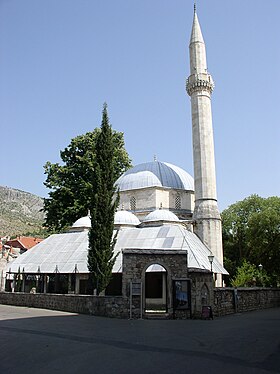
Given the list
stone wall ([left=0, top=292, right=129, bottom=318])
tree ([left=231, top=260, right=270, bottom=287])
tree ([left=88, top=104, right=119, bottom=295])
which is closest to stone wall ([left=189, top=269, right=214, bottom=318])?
stone wall ([left=0, top=292, right=129, bottom=318])

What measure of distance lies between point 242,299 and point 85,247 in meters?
10.8

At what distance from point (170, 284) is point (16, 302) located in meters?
11.0

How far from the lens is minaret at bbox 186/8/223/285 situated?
96.1 ft

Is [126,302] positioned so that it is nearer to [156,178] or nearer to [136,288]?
[136,288]

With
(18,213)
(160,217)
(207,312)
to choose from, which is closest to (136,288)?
(207,312)

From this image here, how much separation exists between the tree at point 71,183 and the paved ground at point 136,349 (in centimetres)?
2271

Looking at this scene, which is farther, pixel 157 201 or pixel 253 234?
pixel 253 234

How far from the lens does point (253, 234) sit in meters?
38.3

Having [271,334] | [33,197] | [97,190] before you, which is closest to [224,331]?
[271,334]

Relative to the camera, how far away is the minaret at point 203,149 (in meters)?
29.3

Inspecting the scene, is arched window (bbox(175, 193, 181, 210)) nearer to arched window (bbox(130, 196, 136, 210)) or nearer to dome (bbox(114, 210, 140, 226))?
arched window (bbox(130, 196, 136, 210))

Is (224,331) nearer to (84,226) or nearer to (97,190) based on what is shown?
(97,190)

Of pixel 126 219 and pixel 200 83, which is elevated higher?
pixel 200 83

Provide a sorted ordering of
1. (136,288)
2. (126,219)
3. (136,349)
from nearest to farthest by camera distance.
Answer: (136,349)
(136,288)
(126,219)
